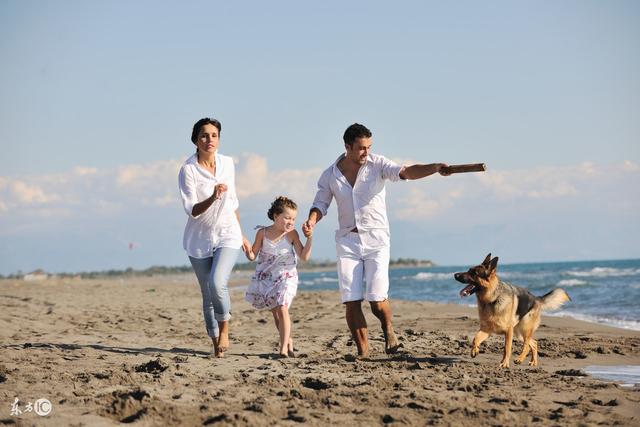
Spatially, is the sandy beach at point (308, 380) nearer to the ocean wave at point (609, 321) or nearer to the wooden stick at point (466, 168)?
the wooden stick at point (466, 168)

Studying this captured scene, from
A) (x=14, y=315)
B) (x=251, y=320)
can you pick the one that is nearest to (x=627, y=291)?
(x=251, y=320)

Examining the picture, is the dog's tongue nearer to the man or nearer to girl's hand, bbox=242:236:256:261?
the man

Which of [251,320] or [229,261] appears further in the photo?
[251,320]

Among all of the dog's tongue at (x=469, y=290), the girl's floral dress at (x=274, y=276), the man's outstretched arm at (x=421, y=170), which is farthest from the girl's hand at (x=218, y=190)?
the dog's tongue at (x=469, y=290)

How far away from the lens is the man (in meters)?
7.09

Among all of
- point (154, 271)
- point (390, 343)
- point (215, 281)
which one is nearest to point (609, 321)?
point (390, 343)

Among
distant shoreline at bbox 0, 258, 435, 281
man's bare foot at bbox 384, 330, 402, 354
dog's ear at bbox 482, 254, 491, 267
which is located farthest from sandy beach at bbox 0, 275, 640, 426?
distant shoreline at bbox 0, 258, 435, 281

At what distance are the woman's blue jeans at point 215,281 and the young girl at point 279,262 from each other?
329mm

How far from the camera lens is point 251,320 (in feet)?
41.9

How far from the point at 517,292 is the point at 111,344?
458cm

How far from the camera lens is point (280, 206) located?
7.58 meters

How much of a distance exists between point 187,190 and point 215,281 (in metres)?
0.94

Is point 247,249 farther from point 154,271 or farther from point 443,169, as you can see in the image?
point 154,271

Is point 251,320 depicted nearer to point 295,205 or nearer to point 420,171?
point 295,205
